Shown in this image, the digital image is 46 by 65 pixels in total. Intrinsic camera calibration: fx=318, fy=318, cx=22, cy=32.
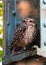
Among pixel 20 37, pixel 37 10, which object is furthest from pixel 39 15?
pixel 20 37

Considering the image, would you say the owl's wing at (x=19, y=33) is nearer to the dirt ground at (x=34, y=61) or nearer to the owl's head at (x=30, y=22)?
the owl's head at (x=30, y=22)

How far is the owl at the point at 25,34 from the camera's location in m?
2.48

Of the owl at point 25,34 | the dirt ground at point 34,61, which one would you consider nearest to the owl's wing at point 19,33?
the owl at point 25,34

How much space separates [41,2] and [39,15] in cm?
12

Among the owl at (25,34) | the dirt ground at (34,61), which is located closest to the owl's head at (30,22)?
the owl at (25,34)

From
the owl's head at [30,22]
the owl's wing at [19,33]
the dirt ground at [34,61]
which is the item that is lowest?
the dirt ground at [34,61]

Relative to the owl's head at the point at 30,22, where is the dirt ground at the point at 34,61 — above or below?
below

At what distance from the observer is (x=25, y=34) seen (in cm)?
249

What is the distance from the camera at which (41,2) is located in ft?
7.84

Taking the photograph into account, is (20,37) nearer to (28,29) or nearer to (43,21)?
(28,29)

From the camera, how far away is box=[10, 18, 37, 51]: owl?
2477mm

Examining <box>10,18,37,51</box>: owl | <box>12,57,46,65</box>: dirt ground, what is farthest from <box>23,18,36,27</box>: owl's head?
<box>12,57,46,65</box>: dirt ground

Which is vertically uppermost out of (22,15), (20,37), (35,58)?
(22,15)

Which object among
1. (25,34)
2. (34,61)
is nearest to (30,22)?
(25,34)
